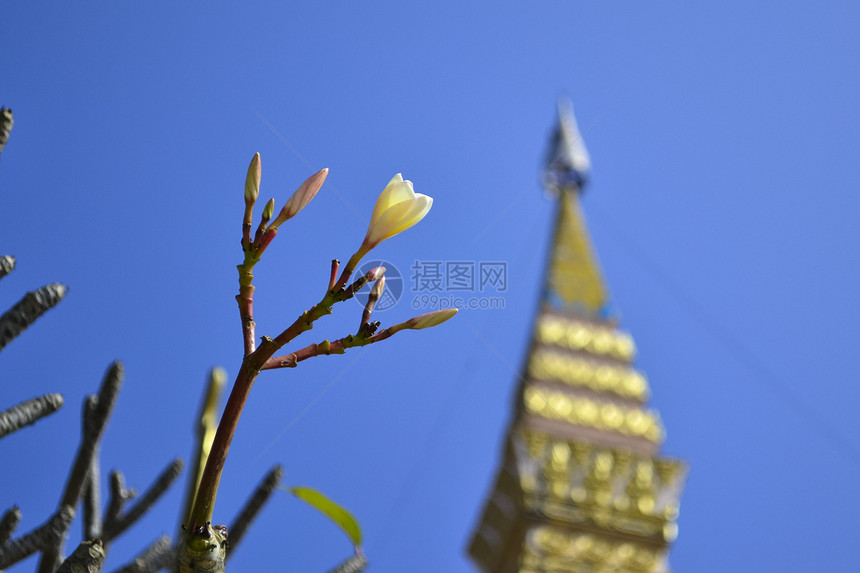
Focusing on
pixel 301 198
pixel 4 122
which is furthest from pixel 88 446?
pixel 301 198

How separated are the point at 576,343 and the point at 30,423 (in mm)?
6685

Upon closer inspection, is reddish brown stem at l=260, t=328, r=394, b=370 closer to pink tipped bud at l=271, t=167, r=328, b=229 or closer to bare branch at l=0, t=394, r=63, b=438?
pink tipped bud at l=271, t=167, r=328, b=229

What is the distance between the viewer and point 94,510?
2230mm

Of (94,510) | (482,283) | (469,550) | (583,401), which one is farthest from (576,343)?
(94,510)

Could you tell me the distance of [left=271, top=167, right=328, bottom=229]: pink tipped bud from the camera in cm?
108

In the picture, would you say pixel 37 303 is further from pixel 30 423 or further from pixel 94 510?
pixel 94 510

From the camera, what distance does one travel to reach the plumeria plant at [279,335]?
0.94 meters

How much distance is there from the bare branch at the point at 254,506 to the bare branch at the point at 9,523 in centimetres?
49

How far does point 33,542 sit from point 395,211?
3.43 ft

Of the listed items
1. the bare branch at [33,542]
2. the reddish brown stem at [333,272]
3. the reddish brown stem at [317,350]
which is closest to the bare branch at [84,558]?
the reddish brown stem at [317,350]

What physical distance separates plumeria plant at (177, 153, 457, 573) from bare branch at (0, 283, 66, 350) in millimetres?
520

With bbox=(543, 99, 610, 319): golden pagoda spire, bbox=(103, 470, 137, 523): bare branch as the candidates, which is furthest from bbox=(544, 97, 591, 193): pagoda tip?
bbox=(103, 470, 137, 523): bare branch

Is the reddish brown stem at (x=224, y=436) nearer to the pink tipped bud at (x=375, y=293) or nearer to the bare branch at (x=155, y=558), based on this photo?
the pink tipped bud at (x=375, y=293)

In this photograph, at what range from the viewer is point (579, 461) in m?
6.50
